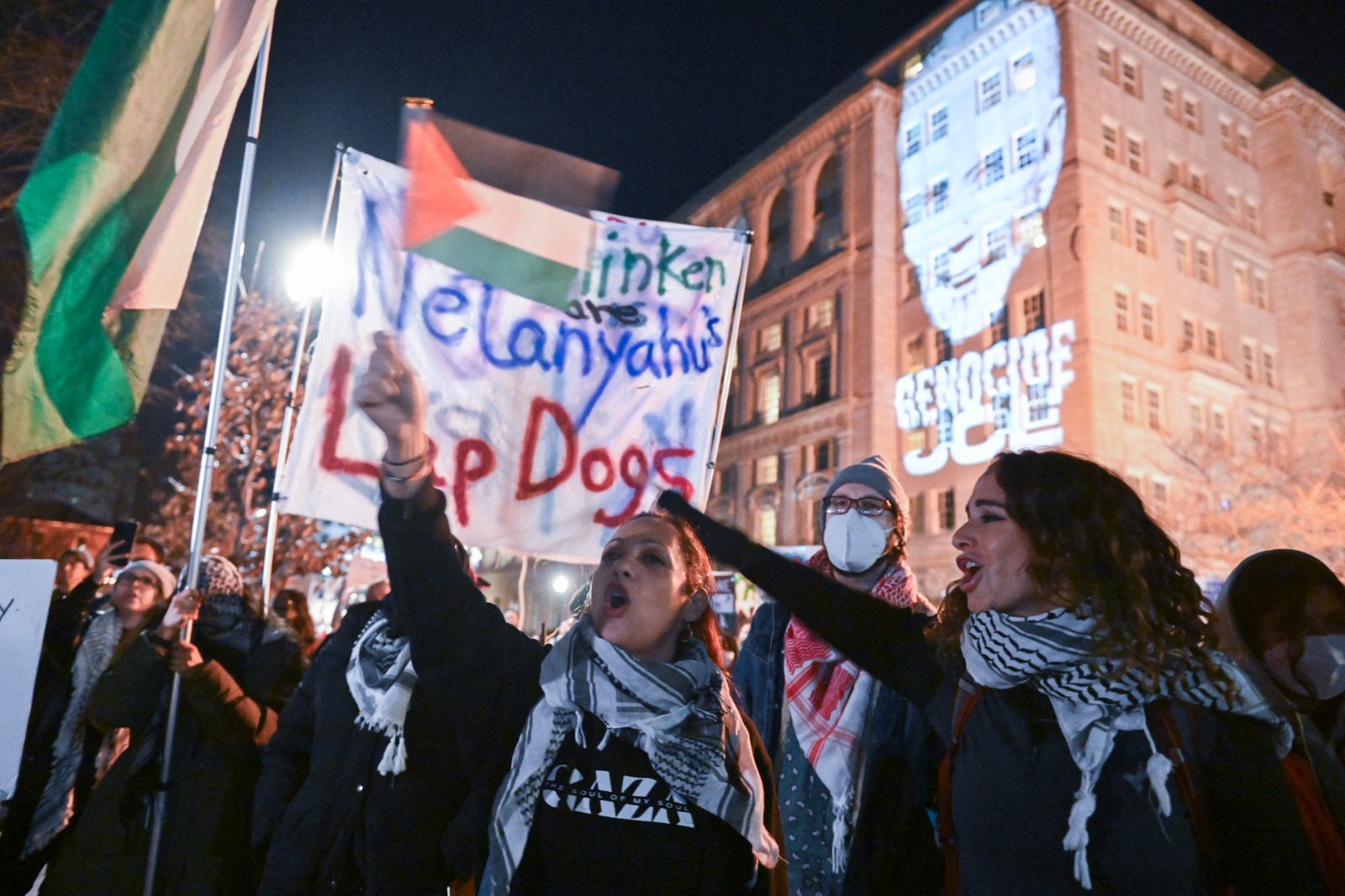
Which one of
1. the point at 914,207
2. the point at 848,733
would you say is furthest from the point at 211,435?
the point at 914,207

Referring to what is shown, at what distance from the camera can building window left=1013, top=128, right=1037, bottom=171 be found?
32188 mm

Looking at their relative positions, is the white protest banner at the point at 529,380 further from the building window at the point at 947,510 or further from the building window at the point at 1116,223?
the building window at the point at 1116,223

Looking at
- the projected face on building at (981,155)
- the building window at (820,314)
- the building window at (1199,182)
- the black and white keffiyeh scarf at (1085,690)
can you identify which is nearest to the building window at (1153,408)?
the projected face on building at (981,155)

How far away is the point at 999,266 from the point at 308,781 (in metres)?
33.5

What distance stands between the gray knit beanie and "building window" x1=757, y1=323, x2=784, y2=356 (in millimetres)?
41502

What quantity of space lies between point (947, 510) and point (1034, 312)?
26.1 feet

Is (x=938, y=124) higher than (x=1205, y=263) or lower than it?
higher

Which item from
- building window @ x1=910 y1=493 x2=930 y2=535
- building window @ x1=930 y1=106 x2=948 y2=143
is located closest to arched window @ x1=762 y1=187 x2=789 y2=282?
building window @ x1=930 y1=106 x2=948 y2=143

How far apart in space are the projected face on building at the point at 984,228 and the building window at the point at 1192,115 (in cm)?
713

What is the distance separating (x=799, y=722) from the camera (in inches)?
115

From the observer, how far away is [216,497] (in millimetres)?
20828

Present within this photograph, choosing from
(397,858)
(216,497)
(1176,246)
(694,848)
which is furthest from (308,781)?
(1176,246)

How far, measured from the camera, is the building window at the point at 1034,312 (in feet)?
102

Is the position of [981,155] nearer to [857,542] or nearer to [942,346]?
[942,346]
